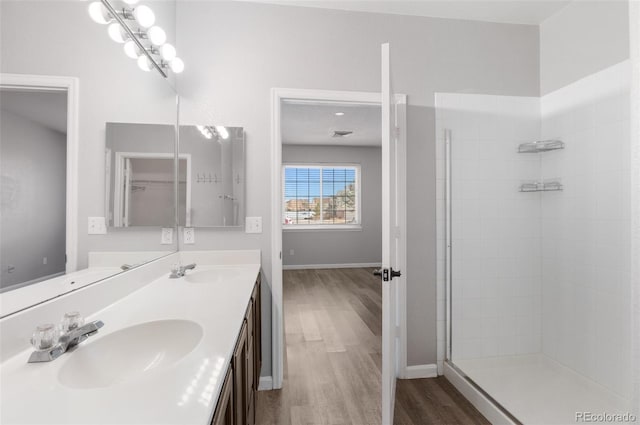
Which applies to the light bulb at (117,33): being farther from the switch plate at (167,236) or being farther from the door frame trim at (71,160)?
the switch plate at (167,236)

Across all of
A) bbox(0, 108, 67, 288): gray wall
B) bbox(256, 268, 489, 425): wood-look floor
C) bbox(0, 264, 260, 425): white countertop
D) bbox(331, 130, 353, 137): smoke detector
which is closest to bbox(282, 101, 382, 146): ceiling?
bbox(331, 130, 353, 137): smoke detector

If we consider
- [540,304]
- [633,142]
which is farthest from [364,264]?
[633,142]

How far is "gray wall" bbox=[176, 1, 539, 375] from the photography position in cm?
211

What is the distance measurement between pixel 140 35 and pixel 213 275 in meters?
1.40

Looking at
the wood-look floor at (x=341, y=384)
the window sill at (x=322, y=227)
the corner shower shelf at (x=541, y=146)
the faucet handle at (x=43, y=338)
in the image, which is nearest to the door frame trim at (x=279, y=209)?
the wood-look floor at (x=341, y=384)

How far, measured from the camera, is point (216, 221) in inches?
84.0

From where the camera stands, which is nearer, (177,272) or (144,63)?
(144,63)

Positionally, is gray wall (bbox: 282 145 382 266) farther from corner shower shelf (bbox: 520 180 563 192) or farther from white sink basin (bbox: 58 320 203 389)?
white sink basin (bbox: 58 320 203 389)

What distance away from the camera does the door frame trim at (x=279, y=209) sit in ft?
6.99

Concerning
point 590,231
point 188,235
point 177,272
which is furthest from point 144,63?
point 590,231

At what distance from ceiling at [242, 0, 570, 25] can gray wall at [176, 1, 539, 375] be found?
0.16 ft

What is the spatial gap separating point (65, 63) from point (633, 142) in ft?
6.28

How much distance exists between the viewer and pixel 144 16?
159 cm

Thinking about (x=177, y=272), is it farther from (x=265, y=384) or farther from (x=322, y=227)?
(x=322, y=227)
